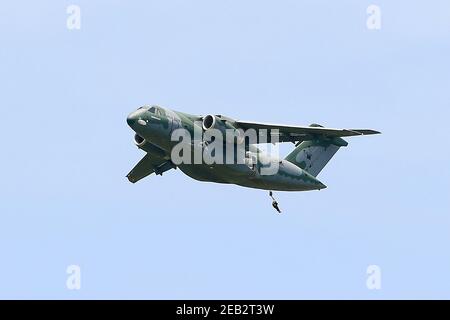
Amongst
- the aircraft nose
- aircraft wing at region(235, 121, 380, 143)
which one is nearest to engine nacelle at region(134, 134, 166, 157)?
the aircraft nose

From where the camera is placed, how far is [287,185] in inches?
2099

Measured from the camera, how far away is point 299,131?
5216 cm

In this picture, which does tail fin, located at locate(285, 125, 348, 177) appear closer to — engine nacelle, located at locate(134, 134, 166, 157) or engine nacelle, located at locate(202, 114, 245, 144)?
engine nacelle, located at locate(202, 114, 245, 144)

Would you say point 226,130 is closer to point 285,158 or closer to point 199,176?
point 199,176

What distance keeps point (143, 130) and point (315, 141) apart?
10.2m

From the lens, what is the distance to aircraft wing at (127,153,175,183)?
55031 millimetres

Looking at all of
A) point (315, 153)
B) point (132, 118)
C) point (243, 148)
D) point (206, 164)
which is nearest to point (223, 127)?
point (243, 148)

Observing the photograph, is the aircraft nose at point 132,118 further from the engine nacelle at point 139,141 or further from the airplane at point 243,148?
the engine nacelle at point 139,141

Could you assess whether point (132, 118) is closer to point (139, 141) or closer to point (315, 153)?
point (139, 141)

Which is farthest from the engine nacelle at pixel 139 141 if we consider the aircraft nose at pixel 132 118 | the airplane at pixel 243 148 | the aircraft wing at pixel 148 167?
the aircraft wing at pixel 148 167

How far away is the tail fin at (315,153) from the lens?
55.4m

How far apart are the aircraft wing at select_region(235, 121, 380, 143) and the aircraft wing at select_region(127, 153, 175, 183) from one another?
15.6 feet

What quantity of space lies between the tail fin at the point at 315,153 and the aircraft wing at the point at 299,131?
1566mm
